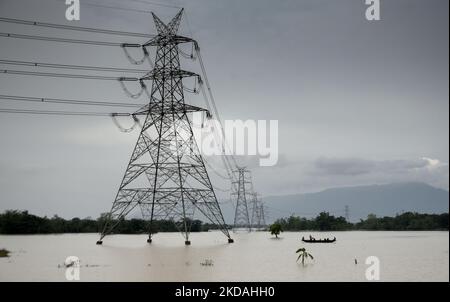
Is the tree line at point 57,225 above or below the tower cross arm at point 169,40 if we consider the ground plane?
below

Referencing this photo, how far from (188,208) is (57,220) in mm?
125251

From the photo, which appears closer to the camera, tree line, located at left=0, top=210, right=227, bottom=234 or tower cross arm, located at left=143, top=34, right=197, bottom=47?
tower cross arm, located at left=143, top=34, right=197, bottom=47

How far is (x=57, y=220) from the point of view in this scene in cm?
17475

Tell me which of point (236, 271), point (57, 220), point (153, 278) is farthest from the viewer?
point (57, 220)

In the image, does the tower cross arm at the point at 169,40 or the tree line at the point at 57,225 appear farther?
the tree line at the point at 57,225

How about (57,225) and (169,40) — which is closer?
(169,40)

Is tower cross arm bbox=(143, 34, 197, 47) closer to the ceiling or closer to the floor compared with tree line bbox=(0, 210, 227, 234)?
closer to the ceiling
